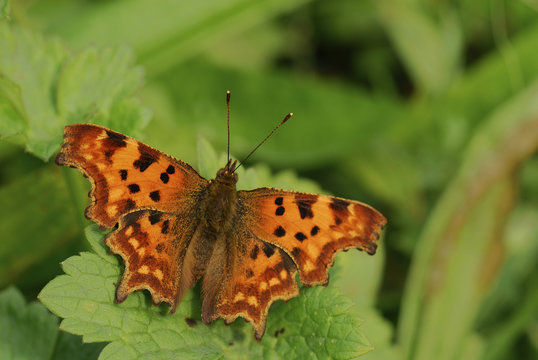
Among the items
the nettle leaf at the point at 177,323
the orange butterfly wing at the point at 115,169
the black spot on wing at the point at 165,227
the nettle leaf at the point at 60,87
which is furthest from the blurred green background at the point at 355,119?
the nettle leaf at the point at 177,323

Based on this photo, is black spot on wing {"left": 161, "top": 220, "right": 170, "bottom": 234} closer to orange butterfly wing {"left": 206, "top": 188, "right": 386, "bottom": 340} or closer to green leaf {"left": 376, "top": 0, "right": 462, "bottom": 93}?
orange butterfly wing {"left": 206, "top": 188, "right": 386, "bottom": 340}

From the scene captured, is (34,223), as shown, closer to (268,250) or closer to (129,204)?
(129,204)

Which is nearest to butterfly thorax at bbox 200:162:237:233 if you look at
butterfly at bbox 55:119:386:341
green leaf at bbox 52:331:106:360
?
butterfly at bbox 55:119:386:341

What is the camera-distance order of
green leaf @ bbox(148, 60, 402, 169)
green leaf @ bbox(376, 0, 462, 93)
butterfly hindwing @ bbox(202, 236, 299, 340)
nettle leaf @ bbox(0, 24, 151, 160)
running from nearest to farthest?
butterfly hindwing @ bbox(202, 236, 299, 340), nettle leaf @ bbox(0, 24, 151, 160), green leaf @ bbox(148, 60, 402, 169), green leaf @ bbox(376, 0, 462, 93)

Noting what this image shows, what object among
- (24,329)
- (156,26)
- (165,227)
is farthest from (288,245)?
(156,26)

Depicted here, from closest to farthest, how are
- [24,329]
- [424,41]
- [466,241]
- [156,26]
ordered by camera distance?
[24,329]
[466,241]
[156,26]
[424,41]

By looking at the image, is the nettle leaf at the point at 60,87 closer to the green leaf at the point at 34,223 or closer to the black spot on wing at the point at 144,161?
the black spot on wing at the point at 144,161

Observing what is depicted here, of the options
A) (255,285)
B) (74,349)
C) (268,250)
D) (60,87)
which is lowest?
(74,349)
